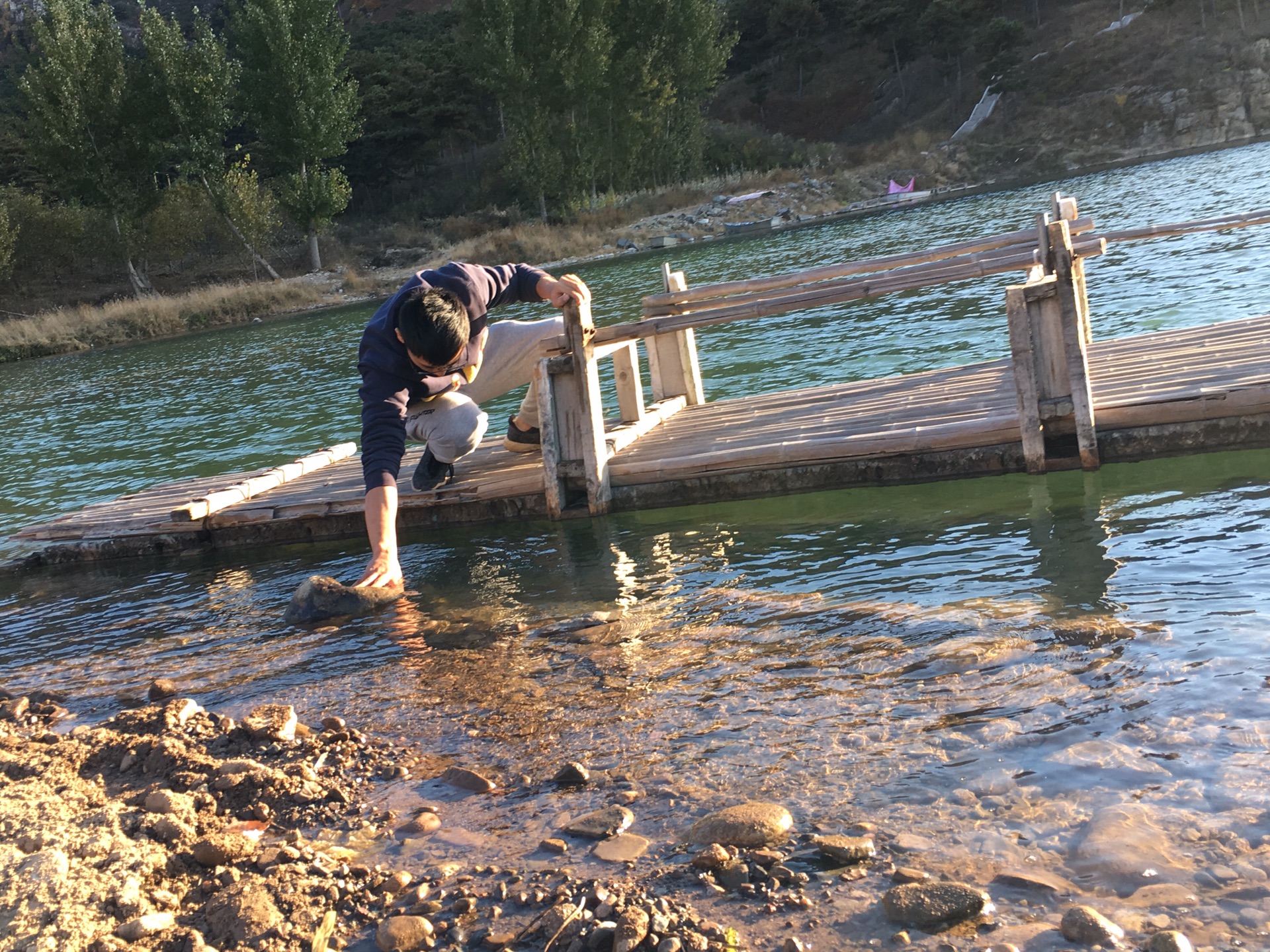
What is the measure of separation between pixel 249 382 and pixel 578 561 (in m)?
16.1

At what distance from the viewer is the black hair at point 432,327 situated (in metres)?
5.68

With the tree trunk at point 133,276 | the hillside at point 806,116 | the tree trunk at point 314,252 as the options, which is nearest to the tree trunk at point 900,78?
the hillside at point 806,116

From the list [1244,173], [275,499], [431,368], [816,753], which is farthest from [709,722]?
[1244,173]

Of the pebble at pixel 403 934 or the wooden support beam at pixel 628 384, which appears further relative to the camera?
the wooden support beam at pixel 628 384

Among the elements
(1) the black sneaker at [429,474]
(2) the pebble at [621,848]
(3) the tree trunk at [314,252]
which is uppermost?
(3) the tree trunk at [314,252]

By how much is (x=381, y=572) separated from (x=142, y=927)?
296 centimetres

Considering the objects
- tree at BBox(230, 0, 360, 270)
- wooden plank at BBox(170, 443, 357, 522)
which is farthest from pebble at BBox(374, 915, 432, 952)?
tree at BBox(230, 0, 360, 270)

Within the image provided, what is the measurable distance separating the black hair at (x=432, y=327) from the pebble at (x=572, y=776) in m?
2.62

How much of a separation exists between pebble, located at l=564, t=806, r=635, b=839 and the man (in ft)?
8.27

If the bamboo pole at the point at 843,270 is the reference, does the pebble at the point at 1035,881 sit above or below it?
below

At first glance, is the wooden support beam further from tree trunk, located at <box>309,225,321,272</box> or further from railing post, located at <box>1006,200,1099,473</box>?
tree trunk, located at <box>309,225,321,272</box>

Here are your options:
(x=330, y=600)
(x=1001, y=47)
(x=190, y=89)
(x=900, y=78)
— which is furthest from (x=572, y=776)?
(x=900, y=78)

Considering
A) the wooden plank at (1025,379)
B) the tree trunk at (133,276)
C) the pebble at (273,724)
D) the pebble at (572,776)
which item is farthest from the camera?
the tree trunk at (133,276)

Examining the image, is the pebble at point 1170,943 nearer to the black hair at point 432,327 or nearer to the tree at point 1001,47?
the black hair at point 432,327
